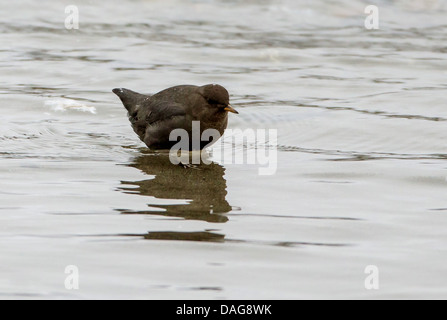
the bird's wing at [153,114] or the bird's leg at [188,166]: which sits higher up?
the bird's wing at [153,114]

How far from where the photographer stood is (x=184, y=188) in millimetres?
6309

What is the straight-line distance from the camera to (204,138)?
7164 mm

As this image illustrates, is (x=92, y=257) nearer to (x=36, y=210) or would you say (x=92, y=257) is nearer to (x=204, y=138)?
(x=36, y=210)

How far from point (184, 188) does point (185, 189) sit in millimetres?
33

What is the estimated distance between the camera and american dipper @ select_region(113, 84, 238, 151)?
7.19m

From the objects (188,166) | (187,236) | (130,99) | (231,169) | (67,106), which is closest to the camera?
(187,236)

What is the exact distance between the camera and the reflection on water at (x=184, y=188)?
18.4ft

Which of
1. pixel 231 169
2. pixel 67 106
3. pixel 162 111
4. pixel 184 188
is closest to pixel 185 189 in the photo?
pixel 184 188

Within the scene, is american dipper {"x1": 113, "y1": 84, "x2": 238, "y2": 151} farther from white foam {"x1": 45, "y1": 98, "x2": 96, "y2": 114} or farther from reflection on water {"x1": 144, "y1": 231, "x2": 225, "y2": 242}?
reflection on water {"x1": 144, "y1": 231, "x2": 225, "y2": 242}

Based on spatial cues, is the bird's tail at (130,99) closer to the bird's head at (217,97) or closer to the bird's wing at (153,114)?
the bird's wing at (153,114)

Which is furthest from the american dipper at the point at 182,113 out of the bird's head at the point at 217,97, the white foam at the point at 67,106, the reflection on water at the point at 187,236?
the reflection on water at the point at 187,236

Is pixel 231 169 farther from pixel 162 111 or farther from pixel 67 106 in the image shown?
pixel 67 106

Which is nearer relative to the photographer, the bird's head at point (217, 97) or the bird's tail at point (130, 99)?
the bird's head at point (217, 97)

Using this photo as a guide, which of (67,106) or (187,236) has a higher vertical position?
(67,106)
